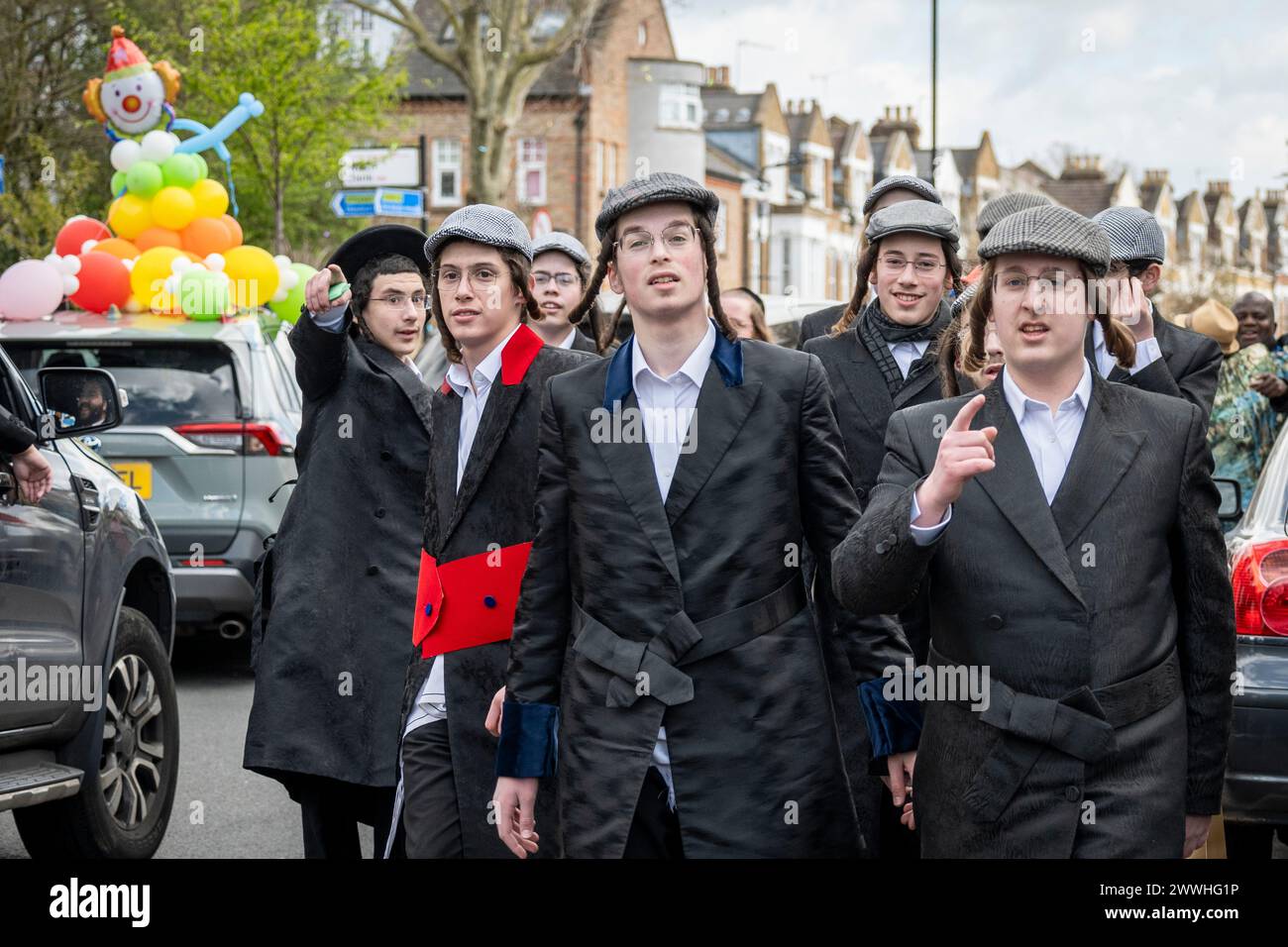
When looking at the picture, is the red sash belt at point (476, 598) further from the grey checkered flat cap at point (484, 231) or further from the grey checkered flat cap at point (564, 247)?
the grey checkered flat cap at point (564, 247)

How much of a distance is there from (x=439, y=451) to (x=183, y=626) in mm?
6556

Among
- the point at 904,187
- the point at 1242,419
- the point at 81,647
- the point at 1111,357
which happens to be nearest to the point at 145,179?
the point at 1242,419

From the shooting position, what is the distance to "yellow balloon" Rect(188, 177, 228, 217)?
48.9 ft

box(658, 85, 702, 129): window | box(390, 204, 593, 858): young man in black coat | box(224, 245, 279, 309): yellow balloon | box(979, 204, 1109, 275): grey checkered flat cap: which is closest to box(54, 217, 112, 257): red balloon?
box(224, 245, 279, 309): yellow balloon

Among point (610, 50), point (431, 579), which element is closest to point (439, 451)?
point (431, 579)

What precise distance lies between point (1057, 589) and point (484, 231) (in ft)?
6.45

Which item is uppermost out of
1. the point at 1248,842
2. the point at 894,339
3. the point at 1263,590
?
the point at 894,339

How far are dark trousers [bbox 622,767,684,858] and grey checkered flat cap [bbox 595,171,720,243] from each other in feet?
3.98

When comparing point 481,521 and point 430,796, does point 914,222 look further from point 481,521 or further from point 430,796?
point 430,796

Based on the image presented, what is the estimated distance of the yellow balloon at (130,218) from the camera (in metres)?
14.6

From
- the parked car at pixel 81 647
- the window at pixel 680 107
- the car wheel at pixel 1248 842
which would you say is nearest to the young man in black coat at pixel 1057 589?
the car wheel at pixel 1248 842

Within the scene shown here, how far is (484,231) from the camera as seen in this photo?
4.93 metres

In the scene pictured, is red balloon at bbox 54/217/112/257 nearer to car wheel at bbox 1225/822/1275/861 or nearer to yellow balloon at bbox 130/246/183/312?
yellow balloon at bbox 130/246/183/312

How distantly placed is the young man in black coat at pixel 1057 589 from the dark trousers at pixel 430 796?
4.47ft
